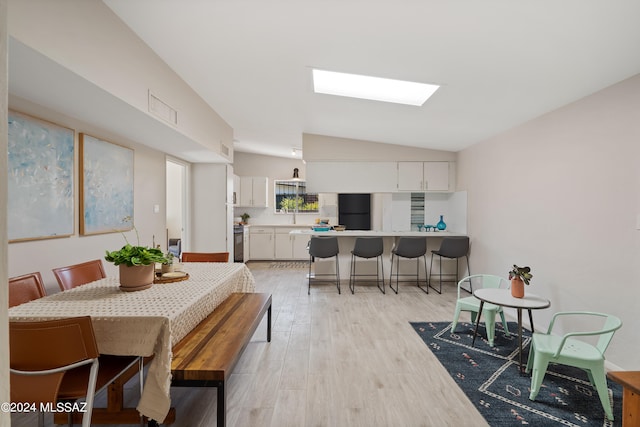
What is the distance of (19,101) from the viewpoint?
2.24 m

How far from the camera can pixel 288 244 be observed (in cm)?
784

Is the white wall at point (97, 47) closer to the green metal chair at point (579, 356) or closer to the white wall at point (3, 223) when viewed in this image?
the white wall at point (3, 223)

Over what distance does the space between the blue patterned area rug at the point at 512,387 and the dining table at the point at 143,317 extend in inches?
75.4

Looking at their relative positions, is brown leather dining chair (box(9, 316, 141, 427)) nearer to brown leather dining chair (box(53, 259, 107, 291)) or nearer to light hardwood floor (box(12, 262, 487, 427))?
light hardwood floor (box(12, 262, 487, 427))

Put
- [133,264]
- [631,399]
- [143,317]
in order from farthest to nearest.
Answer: [133,264], [143,317], [631,399]

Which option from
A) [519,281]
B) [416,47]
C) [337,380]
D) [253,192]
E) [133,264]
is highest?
[416,47]

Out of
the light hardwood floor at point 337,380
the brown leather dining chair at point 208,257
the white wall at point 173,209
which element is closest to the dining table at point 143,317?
the light hardwood floor at point 337,380

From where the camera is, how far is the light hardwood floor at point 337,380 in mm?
1958

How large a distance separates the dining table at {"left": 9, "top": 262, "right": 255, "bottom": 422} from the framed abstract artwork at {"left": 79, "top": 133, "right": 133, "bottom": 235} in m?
1.02

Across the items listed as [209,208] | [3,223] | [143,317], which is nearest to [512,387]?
[143,317]

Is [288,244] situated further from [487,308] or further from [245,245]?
[487,308]

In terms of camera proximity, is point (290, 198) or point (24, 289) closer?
point (24, 289)

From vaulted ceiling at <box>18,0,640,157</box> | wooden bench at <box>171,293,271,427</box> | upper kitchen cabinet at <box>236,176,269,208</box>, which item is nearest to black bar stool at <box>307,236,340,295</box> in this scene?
vaulted ceiling at <box>18,0,640,157</box>

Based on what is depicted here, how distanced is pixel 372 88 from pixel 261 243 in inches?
207
